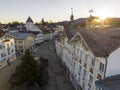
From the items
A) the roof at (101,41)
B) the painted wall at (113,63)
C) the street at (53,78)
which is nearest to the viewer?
the painted wall at (113,63)

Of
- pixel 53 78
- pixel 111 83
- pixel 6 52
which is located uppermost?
pixel 111 83

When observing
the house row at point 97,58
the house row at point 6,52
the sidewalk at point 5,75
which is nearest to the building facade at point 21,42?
the house row at point 6,52

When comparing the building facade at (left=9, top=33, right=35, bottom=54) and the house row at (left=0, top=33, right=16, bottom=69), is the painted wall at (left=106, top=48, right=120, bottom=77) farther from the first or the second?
the building facade at (left=9, top=33, right=35, bottom=54)

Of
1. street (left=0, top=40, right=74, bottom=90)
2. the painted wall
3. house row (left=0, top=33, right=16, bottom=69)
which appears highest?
the painted wall

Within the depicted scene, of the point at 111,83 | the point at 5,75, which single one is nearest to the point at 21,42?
the point at 5,75

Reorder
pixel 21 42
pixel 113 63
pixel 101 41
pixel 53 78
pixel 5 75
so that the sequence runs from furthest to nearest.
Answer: pixel 21 42, pixel 5 75, pixel 53 78, pixel 101 41, pixel 113 63

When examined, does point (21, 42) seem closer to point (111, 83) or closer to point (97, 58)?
point (97, 58)

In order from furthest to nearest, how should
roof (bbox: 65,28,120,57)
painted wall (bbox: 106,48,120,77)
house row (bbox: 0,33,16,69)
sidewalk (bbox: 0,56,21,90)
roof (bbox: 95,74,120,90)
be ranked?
house row (bbox: 0,33,16,69) → sidewalk (bbox: 0,56,21,90) → roof (bbox: 65,28,120,57) → painted wall (bbox: 106,48,120,77) → roof (bbox: 95,74,120,90)

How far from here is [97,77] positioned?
17.7 meters

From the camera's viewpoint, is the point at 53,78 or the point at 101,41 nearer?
the point at 101,41

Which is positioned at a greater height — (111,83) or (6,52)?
(111,83)

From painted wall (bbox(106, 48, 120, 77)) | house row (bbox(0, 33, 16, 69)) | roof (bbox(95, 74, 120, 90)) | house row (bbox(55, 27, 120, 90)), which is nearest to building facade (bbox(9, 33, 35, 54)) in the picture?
house row (bbox(0, 33, 16, 69))

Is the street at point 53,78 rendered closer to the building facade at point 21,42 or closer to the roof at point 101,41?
the roof at point 101,41

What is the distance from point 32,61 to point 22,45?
104 feet
